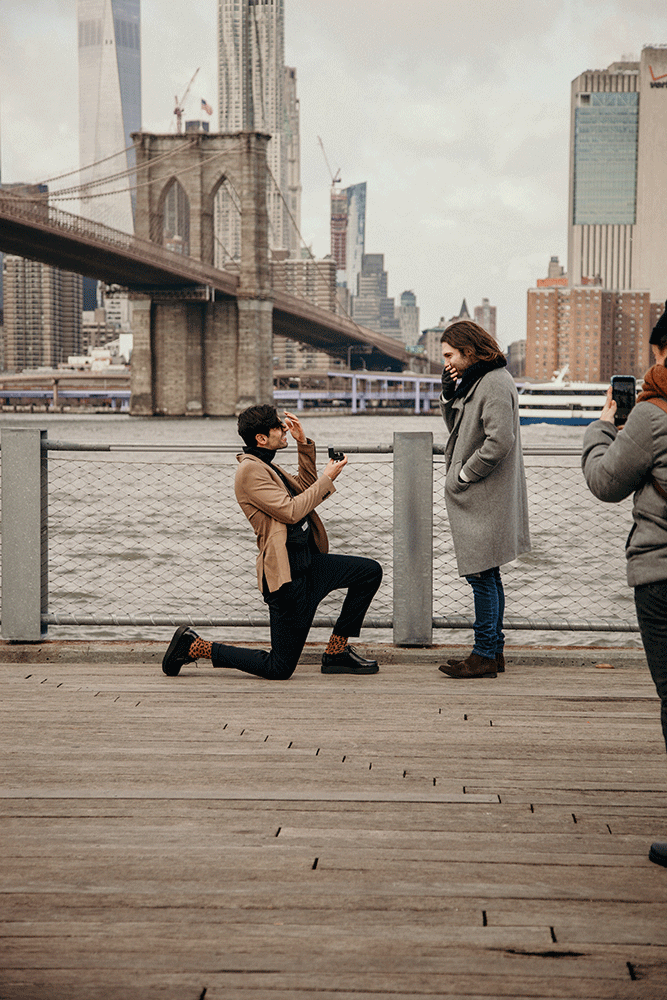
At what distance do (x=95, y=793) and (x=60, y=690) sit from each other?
1068 millimetres

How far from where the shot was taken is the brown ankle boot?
3.64 m

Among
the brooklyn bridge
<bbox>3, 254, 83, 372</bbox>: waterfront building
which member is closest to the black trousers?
the brooklyn bridge

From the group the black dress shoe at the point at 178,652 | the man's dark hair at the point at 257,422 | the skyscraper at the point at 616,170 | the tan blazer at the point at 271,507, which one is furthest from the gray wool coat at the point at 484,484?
the skyscraper at the point at 616,170

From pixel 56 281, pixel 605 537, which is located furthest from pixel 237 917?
pixel 56 281

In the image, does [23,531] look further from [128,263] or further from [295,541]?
[128,263]

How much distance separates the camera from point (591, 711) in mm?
3229

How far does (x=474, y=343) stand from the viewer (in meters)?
3.53

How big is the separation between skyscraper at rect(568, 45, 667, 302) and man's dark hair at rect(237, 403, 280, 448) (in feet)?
574

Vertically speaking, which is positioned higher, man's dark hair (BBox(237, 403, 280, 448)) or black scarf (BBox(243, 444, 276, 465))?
man's dark hair (BBox(237, 403, 280, 448))

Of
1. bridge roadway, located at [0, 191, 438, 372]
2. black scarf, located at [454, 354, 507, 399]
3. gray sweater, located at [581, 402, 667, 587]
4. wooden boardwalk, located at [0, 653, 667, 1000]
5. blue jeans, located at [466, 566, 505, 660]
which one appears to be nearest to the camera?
wooden boardwalk, located at [0, 653, 667, 1000]

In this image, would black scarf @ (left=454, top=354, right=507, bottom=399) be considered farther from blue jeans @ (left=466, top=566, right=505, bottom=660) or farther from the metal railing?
blue jeans @ (left=466, top=566, right=505, bottom=660)

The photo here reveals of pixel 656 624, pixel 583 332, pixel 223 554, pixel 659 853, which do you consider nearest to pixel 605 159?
pixel 583 332

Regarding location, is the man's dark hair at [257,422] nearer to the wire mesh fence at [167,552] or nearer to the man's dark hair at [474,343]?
the man's dark hair at [474,343]

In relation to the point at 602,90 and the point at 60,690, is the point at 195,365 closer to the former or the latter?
the point at 60,690
